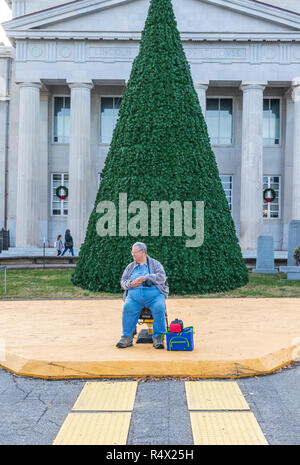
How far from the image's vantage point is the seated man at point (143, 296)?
21.0 feet

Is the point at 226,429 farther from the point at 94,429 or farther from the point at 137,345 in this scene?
the point at 137,345

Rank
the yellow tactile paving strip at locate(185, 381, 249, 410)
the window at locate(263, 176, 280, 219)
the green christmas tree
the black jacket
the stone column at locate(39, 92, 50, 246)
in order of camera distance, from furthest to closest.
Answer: the window at locate(263, 176, 280, 219) → the stone column at locate(39, 92, 50, 246) → the black jacket → the green christmas tree → the yellow tactile paving strip at locate(185, 381, 249, 410)

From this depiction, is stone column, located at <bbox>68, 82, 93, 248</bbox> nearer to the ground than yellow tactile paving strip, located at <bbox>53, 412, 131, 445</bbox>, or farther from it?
farther from it

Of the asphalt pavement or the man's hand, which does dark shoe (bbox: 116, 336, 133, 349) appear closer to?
the man's hand

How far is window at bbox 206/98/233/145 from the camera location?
31.5 m

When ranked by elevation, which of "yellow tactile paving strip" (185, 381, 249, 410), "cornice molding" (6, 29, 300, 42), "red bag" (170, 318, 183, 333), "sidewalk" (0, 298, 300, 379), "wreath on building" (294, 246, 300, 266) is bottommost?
"yellow tactile paving strip" (185, 381, 249, 410)

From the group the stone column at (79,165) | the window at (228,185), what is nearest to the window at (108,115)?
the stone column at (79,165)

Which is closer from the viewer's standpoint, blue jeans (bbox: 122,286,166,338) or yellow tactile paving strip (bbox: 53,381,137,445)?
yellow tactile paving strip (bbox: 53,381,137,445)

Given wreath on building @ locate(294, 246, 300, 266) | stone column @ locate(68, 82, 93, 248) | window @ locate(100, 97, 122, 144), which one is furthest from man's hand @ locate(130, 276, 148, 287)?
window @ locate(100, 97, 122, 144)

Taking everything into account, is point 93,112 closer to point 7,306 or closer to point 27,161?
point 27,161

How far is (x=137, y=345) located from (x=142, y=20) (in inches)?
1025

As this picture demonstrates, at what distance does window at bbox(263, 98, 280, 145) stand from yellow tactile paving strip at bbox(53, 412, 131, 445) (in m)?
29.0

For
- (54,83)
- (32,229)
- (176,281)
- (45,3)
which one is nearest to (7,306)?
(176,281)

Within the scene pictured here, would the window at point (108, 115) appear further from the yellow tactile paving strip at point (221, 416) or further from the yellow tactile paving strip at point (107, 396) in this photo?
the yellow tactile paving strip at point (221, 416)
